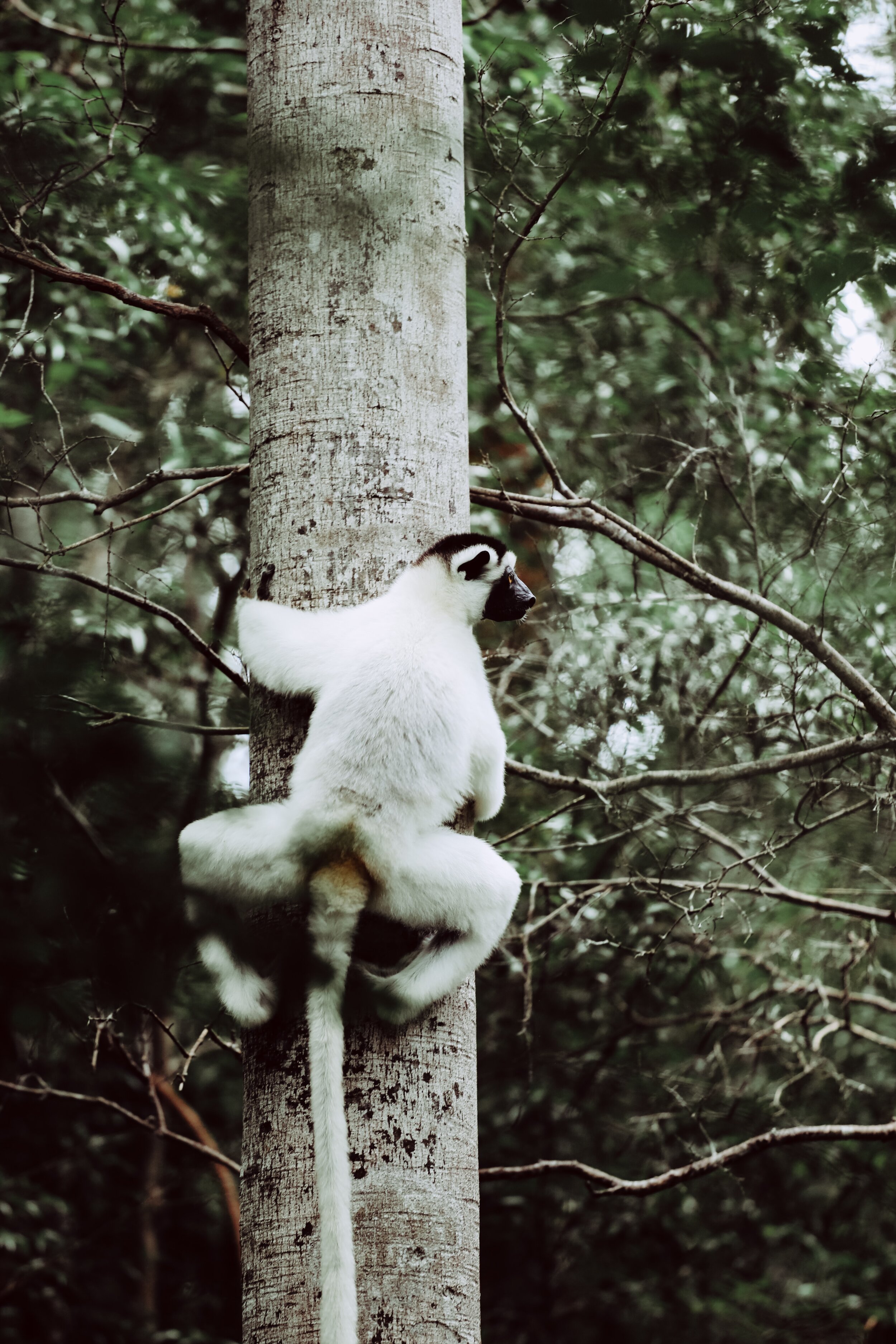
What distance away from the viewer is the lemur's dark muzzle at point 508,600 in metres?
2.77

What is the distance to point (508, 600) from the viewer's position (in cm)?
281

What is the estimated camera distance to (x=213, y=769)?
68.4 inches

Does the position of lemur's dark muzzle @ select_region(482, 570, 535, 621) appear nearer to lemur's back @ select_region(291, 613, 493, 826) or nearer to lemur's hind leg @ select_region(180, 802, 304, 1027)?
lemur's back @ select_region(291, 613, 493, 826)

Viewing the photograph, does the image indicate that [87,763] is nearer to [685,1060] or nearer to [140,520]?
[140,520]

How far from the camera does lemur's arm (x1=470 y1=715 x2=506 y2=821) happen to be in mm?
2529

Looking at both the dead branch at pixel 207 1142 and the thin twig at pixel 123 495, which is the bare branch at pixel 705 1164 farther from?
the dead branch at pixel 207 1142

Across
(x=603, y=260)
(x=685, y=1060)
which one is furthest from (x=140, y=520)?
(x=685, y=1060)

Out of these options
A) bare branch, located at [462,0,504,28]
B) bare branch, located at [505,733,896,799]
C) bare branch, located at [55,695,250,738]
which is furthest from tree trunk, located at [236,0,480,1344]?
bare branch, located at [462,0,504,28]

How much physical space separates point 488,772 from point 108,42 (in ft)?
10.8

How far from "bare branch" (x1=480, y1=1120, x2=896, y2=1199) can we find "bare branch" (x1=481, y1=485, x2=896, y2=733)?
3.61ft

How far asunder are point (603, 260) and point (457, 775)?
476cm

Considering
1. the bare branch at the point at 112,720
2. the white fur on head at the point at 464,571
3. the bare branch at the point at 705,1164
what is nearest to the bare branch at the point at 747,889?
the bare branch at the point at 705,1164

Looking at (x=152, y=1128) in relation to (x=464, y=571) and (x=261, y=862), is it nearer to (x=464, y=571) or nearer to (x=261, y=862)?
(x=261, y=862)

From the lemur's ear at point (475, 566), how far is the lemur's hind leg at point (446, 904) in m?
0.53
